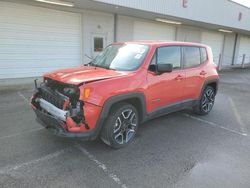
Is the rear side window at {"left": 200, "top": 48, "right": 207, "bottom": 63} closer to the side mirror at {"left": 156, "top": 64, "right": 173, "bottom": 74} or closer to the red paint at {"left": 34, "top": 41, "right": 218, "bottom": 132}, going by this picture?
the red paint at {"left": 34, "top": 41, "right": 218, "bottom": 132}

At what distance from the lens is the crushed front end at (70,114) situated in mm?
3188

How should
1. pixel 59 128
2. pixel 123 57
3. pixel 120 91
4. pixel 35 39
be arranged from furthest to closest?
pixel 35 39 < pixel 123 57 < pixel 120 91 < pixel 59 128

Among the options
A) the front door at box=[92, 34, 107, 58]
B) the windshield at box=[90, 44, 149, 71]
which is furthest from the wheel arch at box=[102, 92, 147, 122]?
the front door at box=[92, 34, 107, 58]

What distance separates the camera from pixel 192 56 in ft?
16.7

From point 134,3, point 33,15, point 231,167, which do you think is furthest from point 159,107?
point 33,15

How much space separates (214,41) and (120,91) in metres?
18.3

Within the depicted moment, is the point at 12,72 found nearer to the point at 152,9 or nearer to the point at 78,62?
the point at 78,62

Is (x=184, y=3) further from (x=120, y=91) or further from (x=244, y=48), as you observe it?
(x=244, y=48)

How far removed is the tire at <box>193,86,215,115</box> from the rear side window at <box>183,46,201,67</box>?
2.81 ft

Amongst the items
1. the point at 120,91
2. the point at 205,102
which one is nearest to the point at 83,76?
the point at 120,91

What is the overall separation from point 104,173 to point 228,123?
140 inches

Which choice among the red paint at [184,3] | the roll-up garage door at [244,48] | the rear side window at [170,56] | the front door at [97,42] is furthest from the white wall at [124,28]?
the roll-up garage door at [244,48]

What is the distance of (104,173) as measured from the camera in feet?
10.1

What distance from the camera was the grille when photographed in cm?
342
